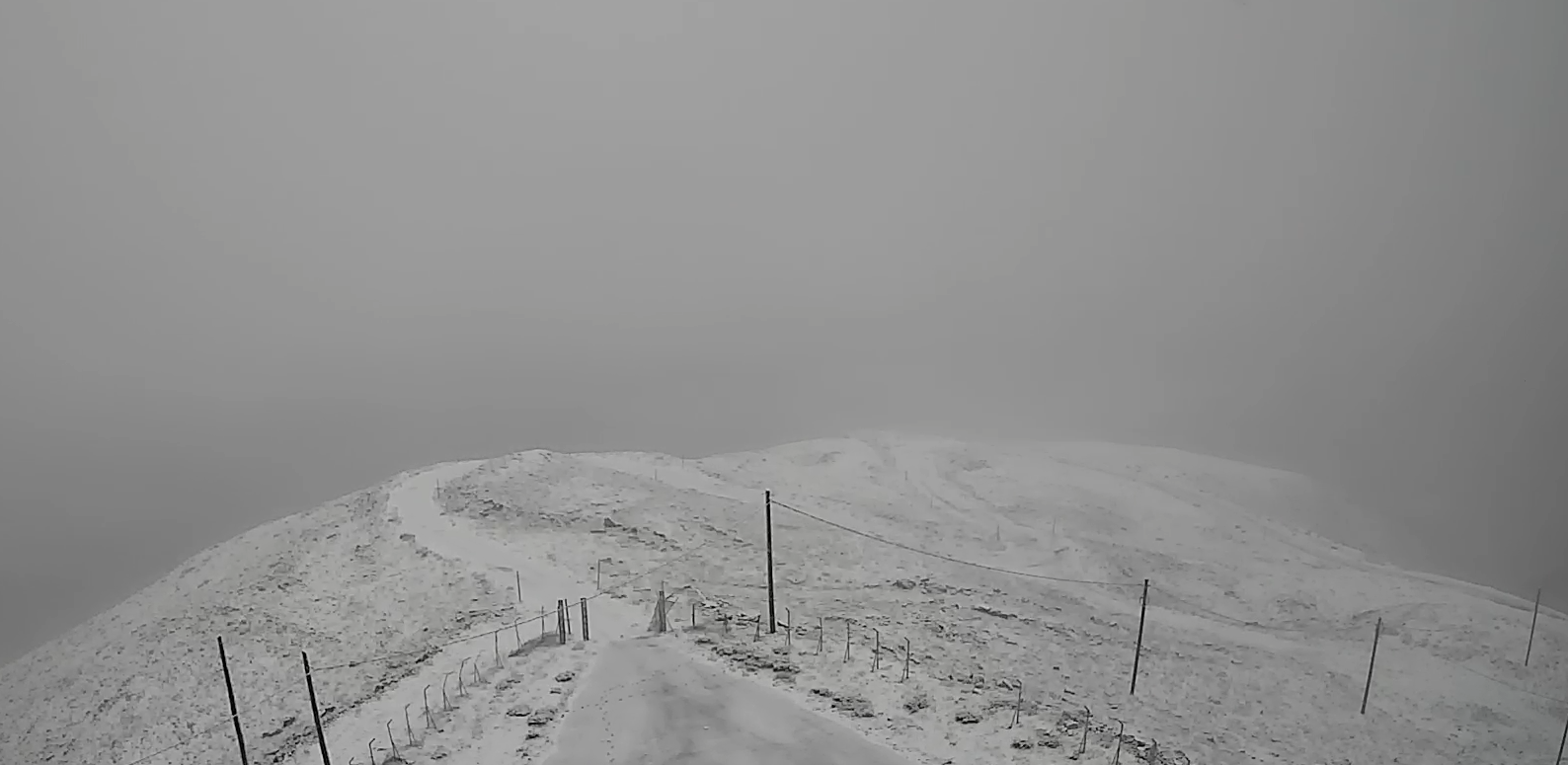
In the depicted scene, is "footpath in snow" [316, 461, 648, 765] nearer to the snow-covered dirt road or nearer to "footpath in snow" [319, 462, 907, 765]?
"footpath in snow" [319, 462, 907, 765]

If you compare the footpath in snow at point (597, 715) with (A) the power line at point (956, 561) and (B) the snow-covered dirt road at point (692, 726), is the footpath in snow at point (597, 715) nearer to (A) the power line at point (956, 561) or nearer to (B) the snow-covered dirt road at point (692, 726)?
(B) the snow-covered dirt road at point (692, 726)

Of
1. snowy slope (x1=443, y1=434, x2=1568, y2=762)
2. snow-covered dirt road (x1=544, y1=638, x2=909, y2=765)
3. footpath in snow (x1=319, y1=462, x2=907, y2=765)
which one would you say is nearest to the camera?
snow-covered dirt road (x1=544, y1=638, x2=909, y2=765)

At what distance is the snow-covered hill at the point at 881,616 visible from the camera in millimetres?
25438

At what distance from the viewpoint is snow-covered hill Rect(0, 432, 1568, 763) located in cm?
2544

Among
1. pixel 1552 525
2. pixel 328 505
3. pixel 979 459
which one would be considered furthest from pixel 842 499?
pixel 1552 525

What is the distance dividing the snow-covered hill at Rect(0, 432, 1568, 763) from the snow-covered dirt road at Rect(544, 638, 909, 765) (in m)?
1.23

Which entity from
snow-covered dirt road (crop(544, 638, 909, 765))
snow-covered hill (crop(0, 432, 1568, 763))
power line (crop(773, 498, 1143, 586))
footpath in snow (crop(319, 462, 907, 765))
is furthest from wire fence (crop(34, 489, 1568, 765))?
snow-covered dirt road (crop(544, 638, 909, 765))

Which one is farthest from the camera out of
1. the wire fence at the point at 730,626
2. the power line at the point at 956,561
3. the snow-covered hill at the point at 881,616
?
the power line at the point at 956,561

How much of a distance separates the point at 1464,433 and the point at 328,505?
149 meters

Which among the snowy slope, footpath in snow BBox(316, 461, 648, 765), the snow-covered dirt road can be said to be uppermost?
the snow-covered dirt road

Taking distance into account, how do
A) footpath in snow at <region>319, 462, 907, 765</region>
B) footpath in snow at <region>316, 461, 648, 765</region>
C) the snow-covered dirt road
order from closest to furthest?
the snow-covered dirt road → footpath in snow at <region>319, 462, 907, 765</region> → footpath in snow at <region>316, 461, 648, 765</region>

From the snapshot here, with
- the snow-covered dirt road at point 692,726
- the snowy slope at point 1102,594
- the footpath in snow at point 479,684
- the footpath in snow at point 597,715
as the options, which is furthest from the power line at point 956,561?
the snow-covered dirt road at point 692,726

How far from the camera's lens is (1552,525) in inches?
3433

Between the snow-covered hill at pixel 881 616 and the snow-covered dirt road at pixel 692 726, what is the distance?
1231mm
